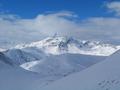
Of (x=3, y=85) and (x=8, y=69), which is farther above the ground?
(x=8, y=69)

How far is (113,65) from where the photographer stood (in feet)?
158

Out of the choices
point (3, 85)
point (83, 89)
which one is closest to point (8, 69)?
point (3, 85)

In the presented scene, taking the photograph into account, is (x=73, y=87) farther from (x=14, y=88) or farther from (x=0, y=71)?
(x=0, y=71)

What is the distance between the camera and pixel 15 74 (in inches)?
4557

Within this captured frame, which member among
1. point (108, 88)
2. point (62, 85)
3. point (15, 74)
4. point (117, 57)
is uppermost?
point (15, 74)

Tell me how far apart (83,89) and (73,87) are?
13.2ft

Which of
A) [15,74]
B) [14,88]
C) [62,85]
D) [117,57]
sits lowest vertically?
[62,85]

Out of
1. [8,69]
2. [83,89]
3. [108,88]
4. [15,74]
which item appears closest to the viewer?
[108,88]

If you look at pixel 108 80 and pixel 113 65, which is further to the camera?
pixel 113 65

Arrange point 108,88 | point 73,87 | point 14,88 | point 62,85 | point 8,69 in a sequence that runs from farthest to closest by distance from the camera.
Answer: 1. point 8,69
2. point 14,88
3. point 62,85
4. point 73,87
5. point 108,88

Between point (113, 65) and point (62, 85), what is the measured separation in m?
8.42

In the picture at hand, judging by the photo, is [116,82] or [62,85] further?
[62,85]

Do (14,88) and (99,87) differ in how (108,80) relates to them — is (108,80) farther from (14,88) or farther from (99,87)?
(14,88)

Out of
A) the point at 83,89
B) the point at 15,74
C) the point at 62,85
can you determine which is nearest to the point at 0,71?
the point at 15,74
